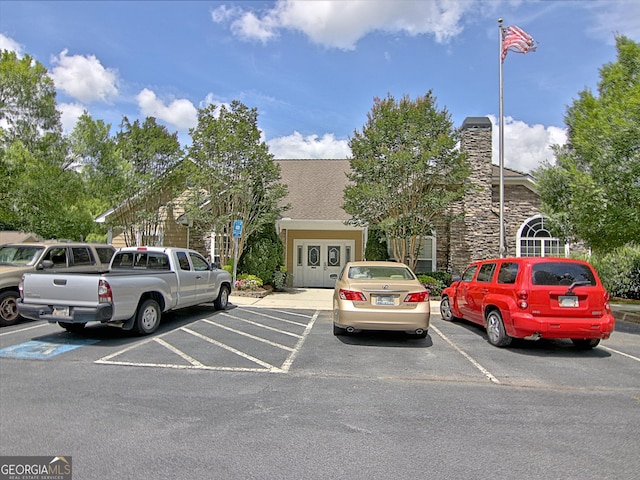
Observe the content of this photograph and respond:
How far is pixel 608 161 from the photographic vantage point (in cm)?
980

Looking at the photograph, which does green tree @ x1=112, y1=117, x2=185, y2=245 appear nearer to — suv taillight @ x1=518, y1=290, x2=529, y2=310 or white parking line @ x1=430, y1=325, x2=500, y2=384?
white parking line @ x1=430, y1=325, x2=500, y2=384

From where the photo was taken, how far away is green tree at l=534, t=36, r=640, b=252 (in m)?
9.55

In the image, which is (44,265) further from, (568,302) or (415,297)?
(568,302)

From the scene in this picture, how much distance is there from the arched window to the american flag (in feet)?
21.1

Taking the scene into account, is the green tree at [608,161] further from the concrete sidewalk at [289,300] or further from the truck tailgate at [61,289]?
the truck tailgate at [61,289]

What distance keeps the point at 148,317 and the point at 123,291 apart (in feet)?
3.30

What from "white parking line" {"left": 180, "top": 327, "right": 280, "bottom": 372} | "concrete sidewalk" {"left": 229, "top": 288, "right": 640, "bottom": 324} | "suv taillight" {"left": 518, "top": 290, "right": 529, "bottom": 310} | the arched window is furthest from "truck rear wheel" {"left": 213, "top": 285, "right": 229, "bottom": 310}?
the arched window

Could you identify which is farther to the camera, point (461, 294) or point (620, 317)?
point (620, 317)

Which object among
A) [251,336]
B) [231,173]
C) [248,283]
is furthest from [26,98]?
[251,336]

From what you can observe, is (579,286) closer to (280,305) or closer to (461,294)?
(461,294)

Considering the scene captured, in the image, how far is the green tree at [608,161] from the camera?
9555mm

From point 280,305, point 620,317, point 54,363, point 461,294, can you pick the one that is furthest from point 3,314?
point 620,317

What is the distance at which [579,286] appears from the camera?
7219 mm

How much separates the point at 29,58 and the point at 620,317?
71.6ft
